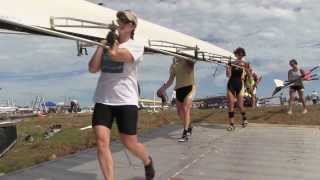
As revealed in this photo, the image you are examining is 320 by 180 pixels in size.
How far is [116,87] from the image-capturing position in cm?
741

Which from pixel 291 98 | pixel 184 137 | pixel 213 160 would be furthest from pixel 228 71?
pixel 213 160

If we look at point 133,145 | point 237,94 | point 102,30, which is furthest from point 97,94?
point 237,94

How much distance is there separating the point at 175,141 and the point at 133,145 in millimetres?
4476

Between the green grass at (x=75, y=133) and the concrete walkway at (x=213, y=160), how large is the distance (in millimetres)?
519

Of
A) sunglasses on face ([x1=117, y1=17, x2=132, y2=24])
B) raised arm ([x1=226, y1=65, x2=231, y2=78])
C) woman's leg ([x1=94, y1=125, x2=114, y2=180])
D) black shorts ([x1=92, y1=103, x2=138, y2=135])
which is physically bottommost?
woman's leg ([x1=94, y1=125, x2=114, y2=180])

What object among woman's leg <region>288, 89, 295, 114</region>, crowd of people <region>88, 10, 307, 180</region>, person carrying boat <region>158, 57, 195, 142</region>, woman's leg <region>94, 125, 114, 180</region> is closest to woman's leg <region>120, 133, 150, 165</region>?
crowd of people <region>88, 10, 307, 180</region>

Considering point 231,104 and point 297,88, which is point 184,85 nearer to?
point 231,104

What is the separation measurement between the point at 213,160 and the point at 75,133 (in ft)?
12.6

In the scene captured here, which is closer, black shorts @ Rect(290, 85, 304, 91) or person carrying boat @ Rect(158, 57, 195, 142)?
person carrying boat @ Rect(158, 57, 195, 142)

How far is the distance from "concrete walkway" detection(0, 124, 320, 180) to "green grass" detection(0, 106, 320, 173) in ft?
1.70

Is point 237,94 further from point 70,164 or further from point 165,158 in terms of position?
point 70,164

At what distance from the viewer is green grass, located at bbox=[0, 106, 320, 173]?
34.2 feet

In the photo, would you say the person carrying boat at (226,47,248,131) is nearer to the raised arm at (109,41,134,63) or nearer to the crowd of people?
the crowd of people

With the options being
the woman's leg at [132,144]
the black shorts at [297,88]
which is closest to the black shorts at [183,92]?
the woman's leg at [132,144]
